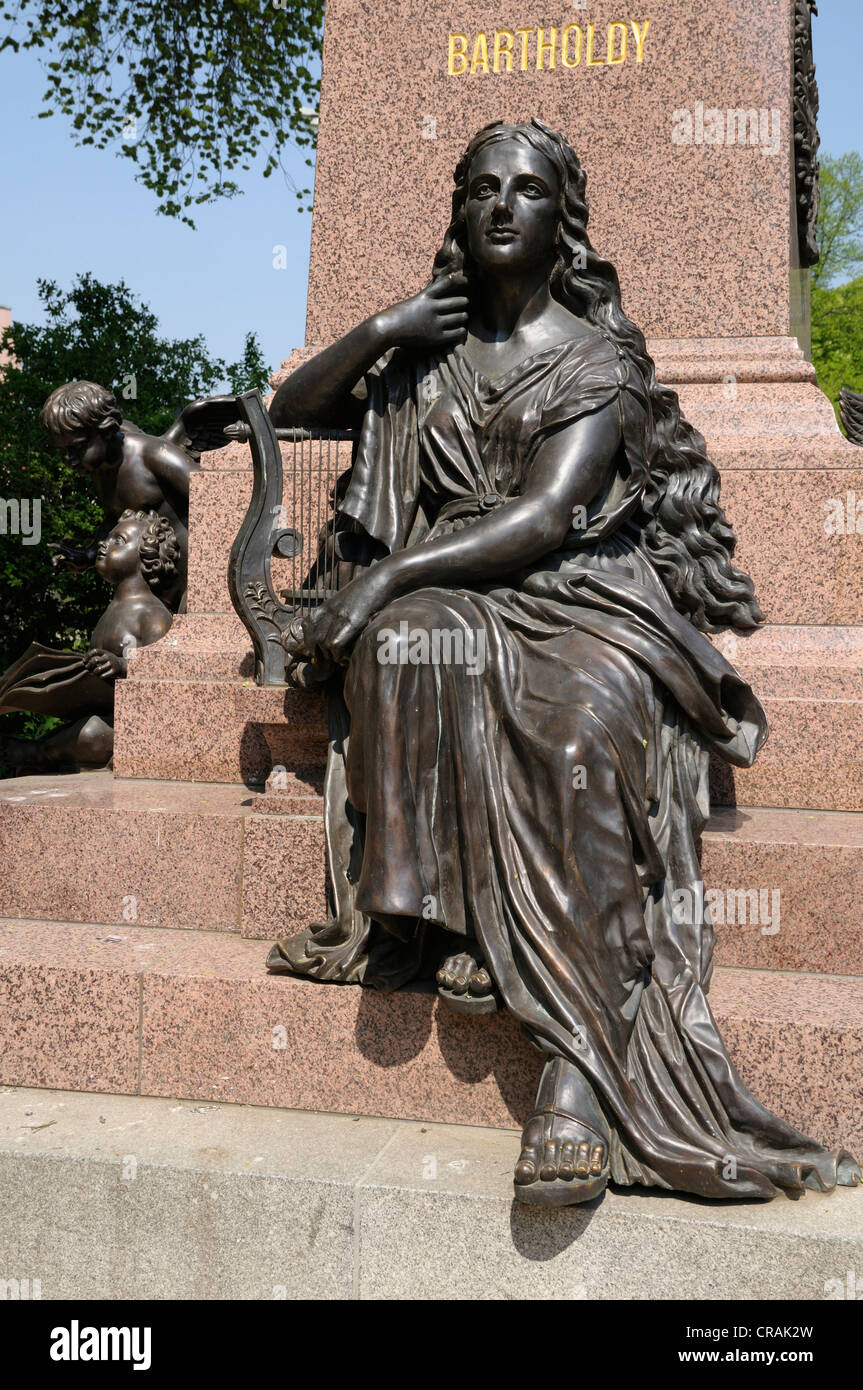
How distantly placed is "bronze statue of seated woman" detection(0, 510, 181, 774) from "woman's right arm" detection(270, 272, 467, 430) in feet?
5.21

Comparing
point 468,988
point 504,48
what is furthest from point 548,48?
point 468,988

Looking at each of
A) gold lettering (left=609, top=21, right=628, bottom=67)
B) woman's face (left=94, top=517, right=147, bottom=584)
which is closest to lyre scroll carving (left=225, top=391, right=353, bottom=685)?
woman's face (left=94, top=517, right=147, bottom=584)

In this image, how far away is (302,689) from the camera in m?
4.28

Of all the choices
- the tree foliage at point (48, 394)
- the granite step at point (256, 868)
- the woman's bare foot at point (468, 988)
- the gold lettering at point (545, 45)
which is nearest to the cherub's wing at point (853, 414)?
the gold lettering at point (545, 45)

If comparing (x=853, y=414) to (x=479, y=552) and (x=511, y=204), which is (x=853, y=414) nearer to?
(x=511, y=204)

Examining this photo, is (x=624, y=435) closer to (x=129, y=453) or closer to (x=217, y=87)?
(x=129, y=453)

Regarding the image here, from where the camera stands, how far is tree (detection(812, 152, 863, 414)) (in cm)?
2092

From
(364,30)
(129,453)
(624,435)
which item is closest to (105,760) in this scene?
(129,453)

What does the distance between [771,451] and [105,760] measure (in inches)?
117

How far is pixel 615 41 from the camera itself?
5773 mm

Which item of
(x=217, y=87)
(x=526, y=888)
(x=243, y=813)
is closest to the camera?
(x=526, y=888)

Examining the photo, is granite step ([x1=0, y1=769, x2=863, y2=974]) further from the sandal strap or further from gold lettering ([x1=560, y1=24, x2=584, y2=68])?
gold lettering ([x1=560, y1=24, x2=584, y2=68])

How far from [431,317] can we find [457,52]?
231cm

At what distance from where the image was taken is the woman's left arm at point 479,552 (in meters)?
3.80
